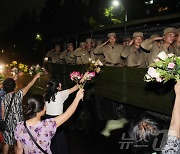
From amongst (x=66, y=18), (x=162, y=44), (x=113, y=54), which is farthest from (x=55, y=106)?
(x=66, y=18)

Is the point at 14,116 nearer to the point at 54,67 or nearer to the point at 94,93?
the point at 94,93

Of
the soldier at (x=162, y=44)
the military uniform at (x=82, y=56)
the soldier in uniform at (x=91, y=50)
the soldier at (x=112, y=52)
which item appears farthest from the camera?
the military uniform at (x=82, y=56)

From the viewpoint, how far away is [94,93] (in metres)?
7.42

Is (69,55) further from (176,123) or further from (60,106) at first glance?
(176,123)

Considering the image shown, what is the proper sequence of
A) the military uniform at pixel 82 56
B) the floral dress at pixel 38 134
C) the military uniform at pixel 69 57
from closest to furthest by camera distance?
1. the floral dress at pixel 38 134
2. the military uniform at pixel 82 56
3. the military uniform at pixel 69 57

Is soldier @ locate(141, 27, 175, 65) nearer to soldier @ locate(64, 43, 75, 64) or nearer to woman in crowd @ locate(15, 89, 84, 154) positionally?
woman in crowd @ locate(15, 89, 84, 154)

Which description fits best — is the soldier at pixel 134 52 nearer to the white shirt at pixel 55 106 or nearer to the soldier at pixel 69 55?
the white shirt at pixel 55 106

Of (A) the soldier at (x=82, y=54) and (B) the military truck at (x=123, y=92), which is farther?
(A) the soldier at (x=82, y=54)

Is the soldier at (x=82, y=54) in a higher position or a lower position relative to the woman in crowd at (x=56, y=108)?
higher

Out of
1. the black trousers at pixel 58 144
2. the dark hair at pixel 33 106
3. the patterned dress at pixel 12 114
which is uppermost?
the dark hair at pixel 33 106

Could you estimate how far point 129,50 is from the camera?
7.09 meters

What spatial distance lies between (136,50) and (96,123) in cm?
215

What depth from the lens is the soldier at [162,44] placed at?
586 cm

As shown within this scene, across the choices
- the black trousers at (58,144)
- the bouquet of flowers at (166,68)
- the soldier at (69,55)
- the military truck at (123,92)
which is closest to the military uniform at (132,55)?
the military truck at (123,92)
